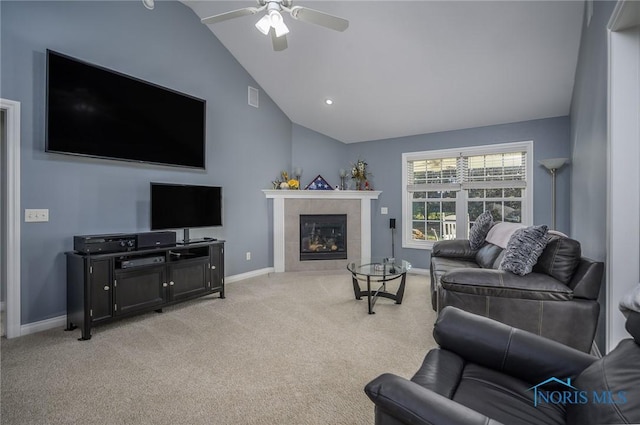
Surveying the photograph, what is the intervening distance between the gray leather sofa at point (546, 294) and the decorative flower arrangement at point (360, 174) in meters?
3.58

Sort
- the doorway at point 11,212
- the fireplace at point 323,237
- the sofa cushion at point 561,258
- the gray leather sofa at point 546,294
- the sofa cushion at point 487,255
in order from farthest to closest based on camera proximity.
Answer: the fireplace at point 323,237
the sofa cushion at point 487,255
the doorway at point 11,212
the sofa cushion at point 561,258
the gray leather sofa at point 546,294

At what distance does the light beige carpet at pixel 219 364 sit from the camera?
1744 mm

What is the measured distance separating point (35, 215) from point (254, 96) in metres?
3.25

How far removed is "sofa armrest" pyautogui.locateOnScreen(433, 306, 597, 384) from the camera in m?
1.21

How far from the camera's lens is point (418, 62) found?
3760 mm

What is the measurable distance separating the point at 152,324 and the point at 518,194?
16.5 feet

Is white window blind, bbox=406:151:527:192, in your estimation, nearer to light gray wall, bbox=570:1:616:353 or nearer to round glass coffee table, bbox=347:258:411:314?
light gray wall, bbox=570:1:616:353

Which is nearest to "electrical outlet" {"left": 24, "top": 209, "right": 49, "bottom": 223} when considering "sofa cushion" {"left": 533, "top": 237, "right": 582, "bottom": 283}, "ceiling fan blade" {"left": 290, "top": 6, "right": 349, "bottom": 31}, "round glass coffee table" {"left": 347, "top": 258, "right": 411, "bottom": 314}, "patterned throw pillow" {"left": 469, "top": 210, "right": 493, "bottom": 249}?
"ceiling fan blade" {"left": 290, "top": 6, "right": 349, "bottom": 31}

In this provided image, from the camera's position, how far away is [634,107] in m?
1.77

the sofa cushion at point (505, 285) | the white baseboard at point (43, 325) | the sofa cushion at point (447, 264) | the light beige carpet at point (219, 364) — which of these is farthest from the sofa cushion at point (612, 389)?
the white baseboard at point (43, 325)

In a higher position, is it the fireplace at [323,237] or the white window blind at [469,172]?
the white window blind at [469,172]

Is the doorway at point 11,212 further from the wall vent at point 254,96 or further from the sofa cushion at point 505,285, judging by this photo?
the sofa cushion at point 505,285

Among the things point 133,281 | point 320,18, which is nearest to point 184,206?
point 133,281

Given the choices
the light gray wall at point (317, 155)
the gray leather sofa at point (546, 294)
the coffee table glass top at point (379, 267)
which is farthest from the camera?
the light gray wall at point (317, 155)
